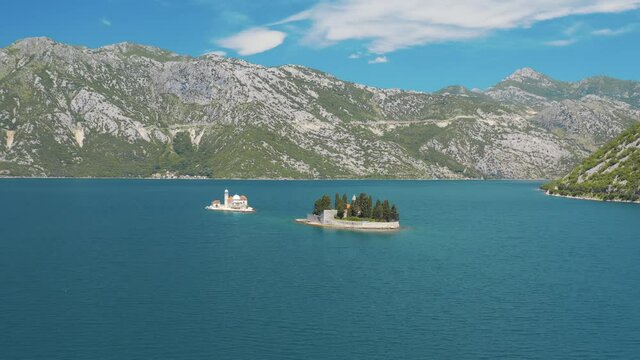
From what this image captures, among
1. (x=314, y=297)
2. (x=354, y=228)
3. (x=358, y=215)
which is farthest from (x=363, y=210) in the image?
(x=314, y=297)

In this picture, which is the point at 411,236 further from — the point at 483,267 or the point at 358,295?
the point at 358,295

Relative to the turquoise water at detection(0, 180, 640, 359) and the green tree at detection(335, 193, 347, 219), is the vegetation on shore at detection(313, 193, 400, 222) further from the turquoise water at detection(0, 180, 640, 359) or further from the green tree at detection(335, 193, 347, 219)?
the turquoise water at detection(0, 180, 640, 359)

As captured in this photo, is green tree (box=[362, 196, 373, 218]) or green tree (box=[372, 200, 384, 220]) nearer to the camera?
green tree (box=[372, 200, 384, 220])

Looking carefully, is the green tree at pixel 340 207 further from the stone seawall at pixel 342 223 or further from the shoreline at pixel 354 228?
the shoreline at pixel 354 228

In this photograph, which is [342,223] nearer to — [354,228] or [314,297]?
[354,228]

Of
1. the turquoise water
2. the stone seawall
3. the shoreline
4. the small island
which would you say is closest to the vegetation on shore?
the small island

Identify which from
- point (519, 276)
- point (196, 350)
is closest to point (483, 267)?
point (519, 276)
